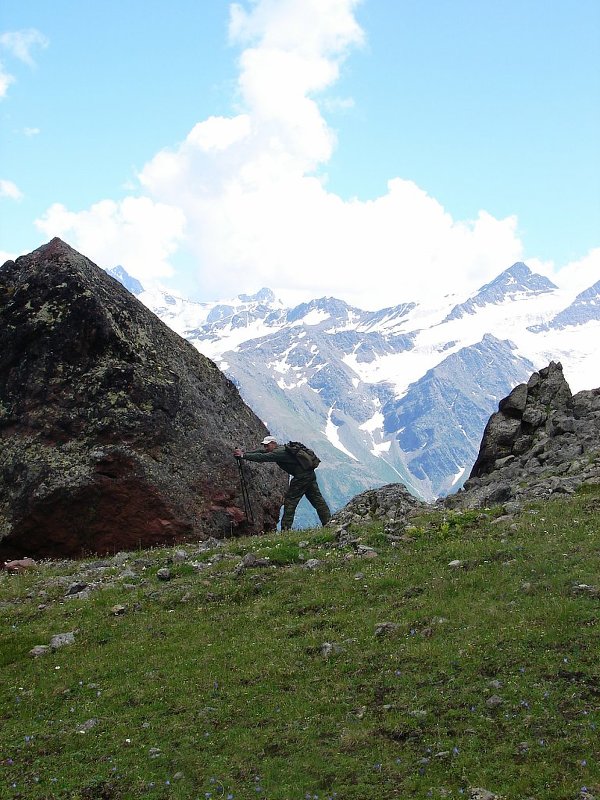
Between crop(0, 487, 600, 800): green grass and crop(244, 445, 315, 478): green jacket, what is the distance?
711 centimetres

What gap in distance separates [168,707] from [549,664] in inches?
271

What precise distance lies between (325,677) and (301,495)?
16156mm

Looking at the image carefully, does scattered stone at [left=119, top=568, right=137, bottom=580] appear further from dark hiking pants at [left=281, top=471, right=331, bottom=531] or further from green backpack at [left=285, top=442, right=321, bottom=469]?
dark hiking pants at [left=281, top=471, right=331, bottom=531]

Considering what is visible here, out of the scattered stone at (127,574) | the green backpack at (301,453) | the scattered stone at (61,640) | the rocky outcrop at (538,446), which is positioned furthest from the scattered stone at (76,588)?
the rocky outcrop at (538,446)

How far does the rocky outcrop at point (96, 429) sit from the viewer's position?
24859 mm

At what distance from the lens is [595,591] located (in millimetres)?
14234

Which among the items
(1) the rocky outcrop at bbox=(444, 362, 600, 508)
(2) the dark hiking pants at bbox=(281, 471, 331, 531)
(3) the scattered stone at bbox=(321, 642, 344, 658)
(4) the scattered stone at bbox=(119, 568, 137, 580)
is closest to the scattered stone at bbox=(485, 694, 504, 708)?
(3) the scattered stone at bbox=(321, 642, 344, 658)

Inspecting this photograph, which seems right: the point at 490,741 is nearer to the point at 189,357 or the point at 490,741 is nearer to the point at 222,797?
the point at 222,797

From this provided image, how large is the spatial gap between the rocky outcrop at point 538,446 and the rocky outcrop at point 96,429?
399 inches

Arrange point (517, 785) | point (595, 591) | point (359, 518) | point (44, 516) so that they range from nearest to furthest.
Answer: point (517, 785) < point (595, 591) < point (44, 516) < point (359, 518)

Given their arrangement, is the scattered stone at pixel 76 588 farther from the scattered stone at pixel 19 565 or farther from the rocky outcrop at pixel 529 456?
the rocky outcrop at pixel 529 456

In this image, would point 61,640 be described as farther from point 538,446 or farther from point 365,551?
point 538,446

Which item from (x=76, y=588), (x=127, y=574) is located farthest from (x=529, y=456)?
(x=76, y=588)

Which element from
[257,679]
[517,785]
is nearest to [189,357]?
[257,679]
